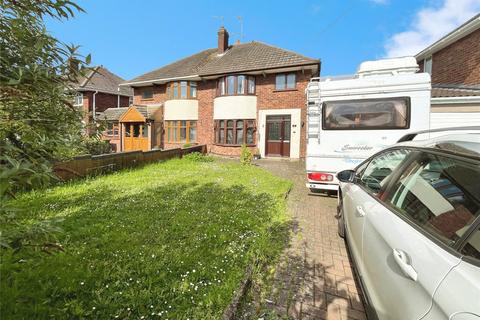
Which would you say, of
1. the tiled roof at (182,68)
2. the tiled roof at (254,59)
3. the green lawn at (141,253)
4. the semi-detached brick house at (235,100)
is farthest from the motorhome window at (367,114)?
the tiled roof at (182,68)

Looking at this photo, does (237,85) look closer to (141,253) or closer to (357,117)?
(357,117)

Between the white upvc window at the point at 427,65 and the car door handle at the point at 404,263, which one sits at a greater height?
the white upvc window at the point at 427,65

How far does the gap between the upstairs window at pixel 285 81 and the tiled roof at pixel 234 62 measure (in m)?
0.82

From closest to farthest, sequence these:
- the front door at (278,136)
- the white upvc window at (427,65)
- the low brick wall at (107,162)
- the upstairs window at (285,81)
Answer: the low brick wall at (107,162)
the white upvc window at (427,65)
the upstairs window at (285,81)
the front door at (278,136)

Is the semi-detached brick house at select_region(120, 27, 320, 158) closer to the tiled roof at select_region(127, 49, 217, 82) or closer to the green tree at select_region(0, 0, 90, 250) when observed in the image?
the tiled roof at select_region(127, 49, 217, 82)

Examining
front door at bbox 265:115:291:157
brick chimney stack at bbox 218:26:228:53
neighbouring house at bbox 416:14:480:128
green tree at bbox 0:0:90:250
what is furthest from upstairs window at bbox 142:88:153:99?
green tree at bbox 0:0:90:250

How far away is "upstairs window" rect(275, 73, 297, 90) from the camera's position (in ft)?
50.1

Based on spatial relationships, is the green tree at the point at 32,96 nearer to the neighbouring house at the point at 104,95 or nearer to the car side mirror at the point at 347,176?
the car side mirror at the point at 347,176

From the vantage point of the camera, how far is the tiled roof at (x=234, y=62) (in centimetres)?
1520

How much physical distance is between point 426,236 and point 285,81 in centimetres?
1505

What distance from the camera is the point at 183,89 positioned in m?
18.5

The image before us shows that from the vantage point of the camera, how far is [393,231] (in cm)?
179

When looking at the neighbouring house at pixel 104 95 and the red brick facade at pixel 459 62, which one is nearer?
the red brick facade at pixel 459 62

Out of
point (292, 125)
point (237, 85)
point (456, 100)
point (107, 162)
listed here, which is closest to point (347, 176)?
point (107, 162)
